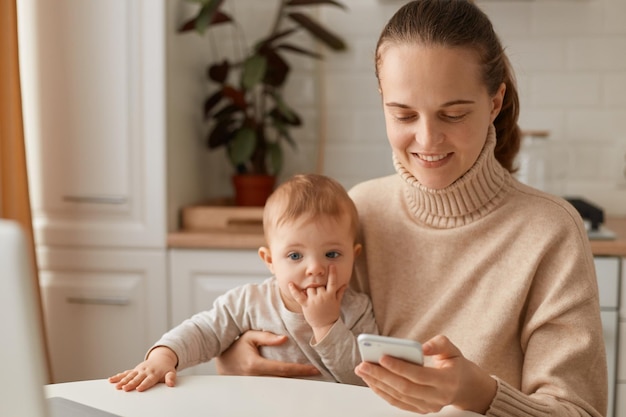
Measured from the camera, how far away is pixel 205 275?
2.46m

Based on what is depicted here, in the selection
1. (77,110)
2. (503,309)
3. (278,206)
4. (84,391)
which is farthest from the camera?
(77,110)

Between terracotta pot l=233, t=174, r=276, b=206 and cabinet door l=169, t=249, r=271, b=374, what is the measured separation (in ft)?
1.03

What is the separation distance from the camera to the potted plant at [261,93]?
2.60m

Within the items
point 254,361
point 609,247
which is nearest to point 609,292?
point 609,247

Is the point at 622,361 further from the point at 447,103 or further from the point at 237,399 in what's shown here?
the point at 237,399

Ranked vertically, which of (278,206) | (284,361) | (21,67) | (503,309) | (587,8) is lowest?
(284,361)

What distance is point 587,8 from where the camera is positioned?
2738mm

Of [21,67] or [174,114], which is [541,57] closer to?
[174,114]

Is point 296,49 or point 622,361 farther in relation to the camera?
point 296,49

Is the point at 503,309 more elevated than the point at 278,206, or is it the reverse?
the point at 278,206

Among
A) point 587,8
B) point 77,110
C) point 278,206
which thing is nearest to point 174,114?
point 77,110

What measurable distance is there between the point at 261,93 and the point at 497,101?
60.4 inches

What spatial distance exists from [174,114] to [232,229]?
1.29 feet

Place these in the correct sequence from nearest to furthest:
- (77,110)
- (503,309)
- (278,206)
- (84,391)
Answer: (84,391) < (503,309) < (278,206) < (77,110)
